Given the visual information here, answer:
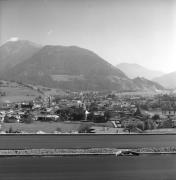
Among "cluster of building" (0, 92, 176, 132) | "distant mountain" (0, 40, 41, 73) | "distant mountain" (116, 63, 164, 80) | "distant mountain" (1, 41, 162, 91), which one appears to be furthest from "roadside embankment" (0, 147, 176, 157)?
"distant mountain" (0, 40, 41, 73)

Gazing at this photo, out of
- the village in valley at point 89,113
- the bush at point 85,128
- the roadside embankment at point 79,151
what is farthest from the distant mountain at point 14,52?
the bush at point 85,128

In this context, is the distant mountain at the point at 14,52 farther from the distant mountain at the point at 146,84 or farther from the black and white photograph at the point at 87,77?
the distant mountain at the point at 146,84

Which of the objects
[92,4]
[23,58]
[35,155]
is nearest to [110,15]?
[92,4]

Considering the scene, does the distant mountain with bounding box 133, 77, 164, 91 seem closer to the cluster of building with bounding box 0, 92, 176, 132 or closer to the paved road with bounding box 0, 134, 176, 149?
the cluster of building with bounding box 0, 92, 176, 132

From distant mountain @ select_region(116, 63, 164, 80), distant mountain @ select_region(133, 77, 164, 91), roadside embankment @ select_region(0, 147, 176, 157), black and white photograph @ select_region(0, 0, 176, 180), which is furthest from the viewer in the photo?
distant mountain @ select_region(133, 77, 164, 91)

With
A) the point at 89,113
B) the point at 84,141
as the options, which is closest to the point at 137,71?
the point at 89,113

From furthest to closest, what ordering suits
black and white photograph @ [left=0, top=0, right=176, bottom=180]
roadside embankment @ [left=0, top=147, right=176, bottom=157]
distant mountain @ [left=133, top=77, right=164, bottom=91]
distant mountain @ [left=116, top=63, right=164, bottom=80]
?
distant mountain @ [left=133, top=77, right=164, bottom=91]
distant mountain @ [left=116, top=63, right=164, bottom=80]
black and white photograph @ [left=0, top=0, right=176, bottom=180]
roadside embankment @ [left=0, top=147, right=176, bottom=157]

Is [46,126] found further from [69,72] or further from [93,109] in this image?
[69,72]
